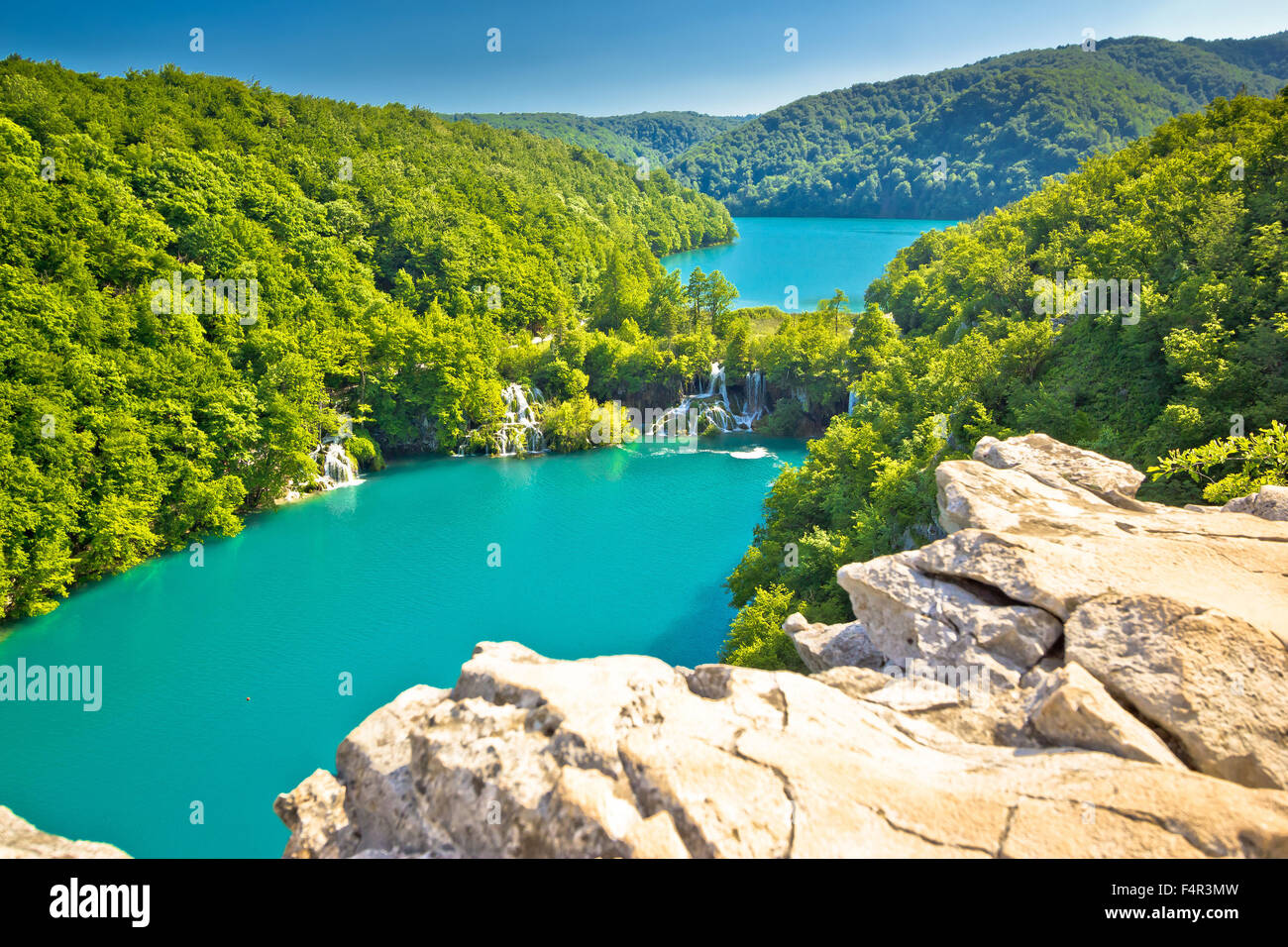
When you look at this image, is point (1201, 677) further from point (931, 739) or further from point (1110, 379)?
point (1110, 379)

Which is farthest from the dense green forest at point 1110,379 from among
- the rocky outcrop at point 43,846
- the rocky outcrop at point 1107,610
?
the rocky outcrop at point 43,846

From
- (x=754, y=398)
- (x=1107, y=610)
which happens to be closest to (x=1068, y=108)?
(x=754, y=398)

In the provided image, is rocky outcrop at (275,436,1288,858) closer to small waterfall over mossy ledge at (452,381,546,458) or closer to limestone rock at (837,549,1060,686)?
limestone rock at (837,549,1060,686)

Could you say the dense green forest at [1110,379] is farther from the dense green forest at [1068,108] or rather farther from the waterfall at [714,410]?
the dense green forest at [1068,108]

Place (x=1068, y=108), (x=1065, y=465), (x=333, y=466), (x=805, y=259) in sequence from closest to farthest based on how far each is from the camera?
(x=1065, y=465)
(x=333, y=466)
(x=805, y=259)
(x=1068, y=108)

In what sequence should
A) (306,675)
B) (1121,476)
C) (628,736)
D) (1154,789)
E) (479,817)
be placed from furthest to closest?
(306,675), (1121,476), (628,736), (479,817), (1154,789)

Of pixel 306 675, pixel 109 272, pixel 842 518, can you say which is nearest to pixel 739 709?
pixel 842 518
